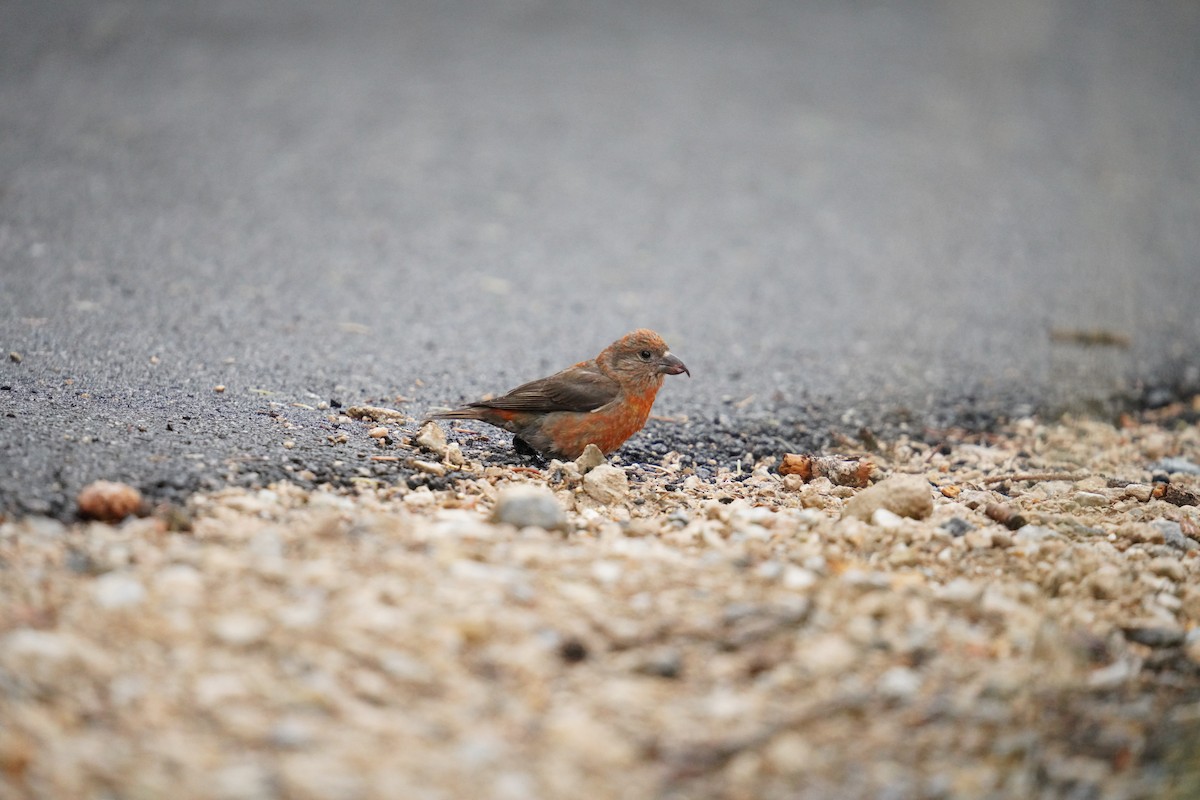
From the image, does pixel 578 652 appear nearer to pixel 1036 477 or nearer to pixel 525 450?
pixel 525 450

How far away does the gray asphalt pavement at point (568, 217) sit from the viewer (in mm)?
5008

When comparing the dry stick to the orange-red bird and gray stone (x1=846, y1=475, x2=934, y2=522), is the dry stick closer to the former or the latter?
gray stone (x1=846, y1=475, x2=934, y2=522)

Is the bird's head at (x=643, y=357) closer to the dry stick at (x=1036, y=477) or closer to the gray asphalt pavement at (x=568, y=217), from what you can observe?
the gray asphalt pavement at (x=568, y=217)

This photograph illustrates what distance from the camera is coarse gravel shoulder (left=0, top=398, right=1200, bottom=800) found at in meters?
2.42

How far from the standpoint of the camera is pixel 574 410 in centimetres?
454

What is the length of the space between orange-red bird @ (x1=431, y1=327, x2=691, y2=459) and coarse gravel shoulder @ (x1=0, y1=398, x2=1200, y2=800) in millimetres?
810

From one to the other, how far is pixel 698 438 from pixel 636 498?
96 centimetres

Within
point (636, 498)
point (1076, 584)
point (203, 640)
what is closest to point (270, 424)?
point (636, 498)

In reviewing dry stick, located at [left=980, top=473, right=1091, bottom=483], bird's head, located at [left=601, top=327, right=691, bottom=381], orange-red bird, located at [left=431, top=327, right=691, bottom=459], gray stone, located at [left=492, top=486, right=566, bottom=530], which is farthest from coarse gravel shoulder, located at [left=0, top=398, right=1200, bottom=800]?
bird's head, located at [left=601, top=327, right=691, bottom=381]

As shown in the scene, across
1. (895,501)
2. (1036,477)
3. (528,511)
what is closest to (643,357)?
(895,501)

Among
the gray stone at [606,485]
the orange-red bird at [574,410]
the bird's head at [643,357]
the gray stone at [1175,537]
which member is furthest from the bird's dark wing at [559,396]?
the gray stone at [1175,537]

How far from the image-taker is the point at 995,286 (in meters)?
7.35

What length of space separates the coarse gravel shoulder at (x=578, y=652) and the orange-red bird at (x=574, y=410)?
2.66ft

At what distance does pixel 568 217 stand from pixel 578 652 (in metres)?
5.60
